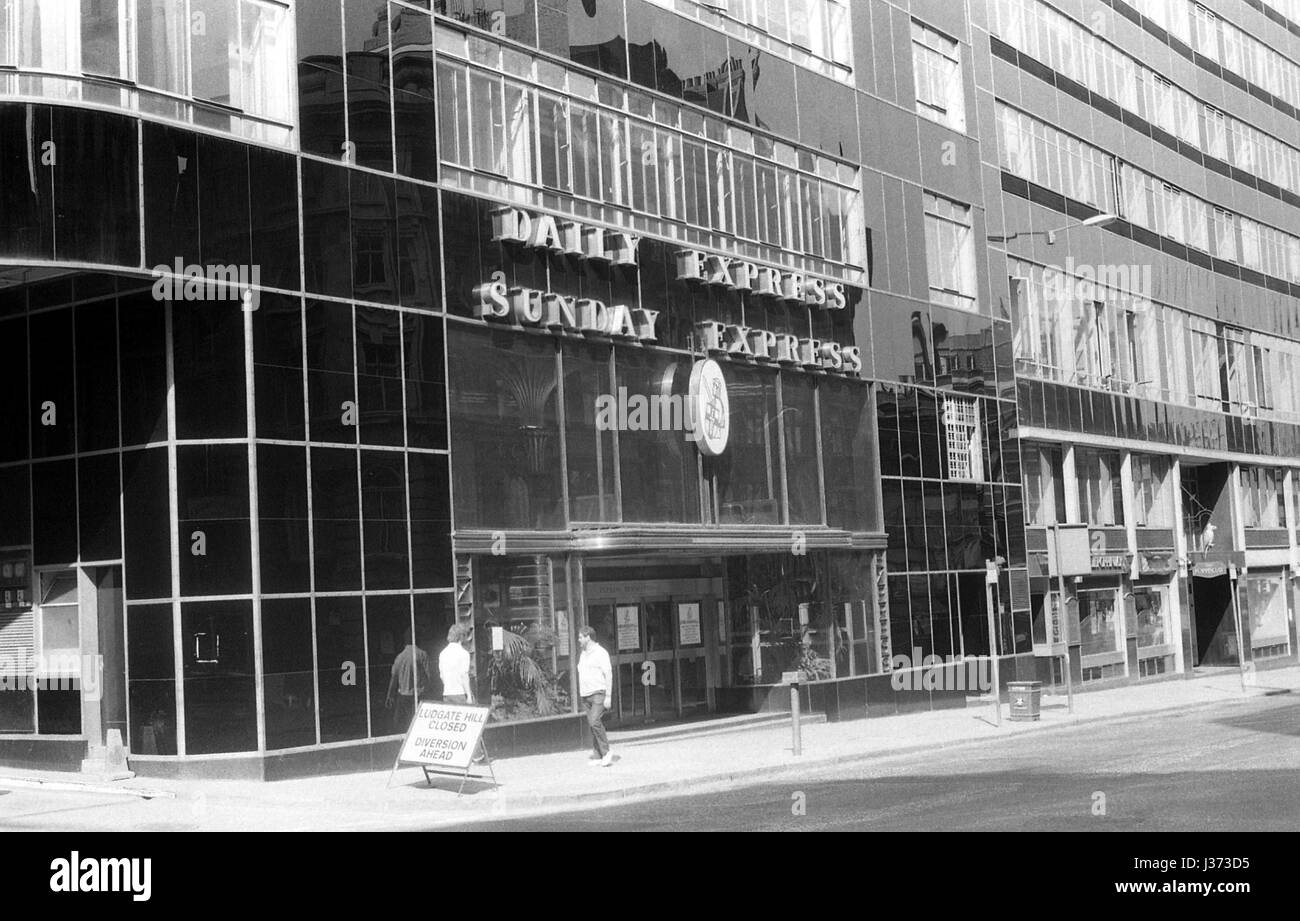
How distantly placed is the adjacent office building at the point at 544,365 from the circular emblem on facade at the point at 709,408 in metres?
0.08

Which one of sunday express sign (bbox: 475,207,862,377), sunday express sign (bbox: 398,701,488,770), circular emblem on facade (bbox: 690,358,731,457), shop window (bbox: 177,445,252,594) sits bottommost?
sunday express sign (bbox: 398,701,488,770)

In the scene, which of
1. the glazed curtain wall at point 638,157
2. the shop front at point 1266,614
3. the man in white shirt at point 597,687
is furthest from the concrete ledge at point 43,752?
the shop front at point 1266,614

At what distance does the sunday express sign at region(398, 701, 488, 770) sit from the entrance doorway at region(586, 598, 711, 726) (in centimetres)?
811

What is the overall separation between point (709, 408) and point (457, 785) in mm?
10518

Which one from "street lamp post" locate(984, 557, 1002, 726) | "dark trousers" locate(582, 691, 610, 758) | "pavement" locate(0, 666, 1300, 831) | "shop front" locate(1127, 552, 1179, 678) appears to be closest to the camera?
"pavement" locate(0, 666, 1300, 831)

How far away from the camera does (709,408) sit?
1070 inches

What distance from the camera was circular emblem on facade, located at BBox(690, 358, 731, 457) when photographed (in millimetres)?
26891

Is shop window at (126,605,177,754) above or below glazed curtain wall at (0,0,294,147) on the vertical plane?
below

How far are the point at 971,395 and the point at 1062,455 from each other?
5.31 metres

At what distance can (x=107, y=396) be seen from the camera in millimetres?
19750

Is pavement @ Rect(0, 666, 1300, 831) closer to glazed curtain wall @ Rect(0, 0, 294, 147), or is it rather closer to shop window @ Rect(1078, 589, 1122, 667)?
glazed curtain wall @ Rect(0, 0, 294, 147)

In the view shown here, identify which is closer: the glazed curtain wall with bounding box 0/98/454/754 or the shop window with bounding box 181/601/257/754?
the glazed curtain wall with bounding box 0/98/454/754

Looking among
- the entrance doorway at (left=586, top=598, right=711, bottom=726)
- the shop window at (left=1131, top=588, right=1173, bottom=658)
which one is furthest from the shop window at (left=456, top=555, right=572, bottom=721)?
the shop window at (left=1131, top=588, right=1173, bottom=658)

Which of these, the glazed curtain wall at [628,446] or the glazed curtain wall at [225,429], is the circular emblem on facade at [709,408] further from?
the glazed curtain wall at [225,429]
